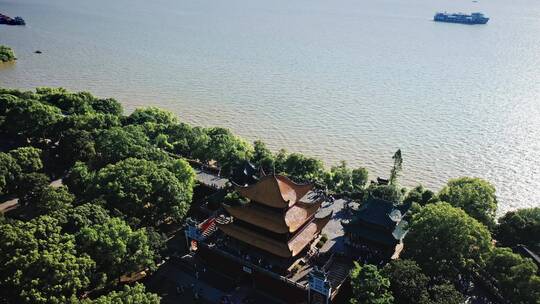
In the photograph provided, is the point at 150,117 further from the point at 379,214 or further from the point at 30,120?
the point at 379,214

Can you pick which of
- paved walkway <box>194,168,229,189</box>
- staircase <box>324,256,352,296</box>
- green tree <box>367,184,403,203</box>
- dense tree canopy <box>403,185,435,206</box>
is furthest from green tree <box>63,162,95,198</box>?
dense tree canopy <box>403,185,435,206</box>

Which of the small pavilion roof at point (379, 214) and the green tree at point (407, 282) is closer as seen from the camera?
the green tree at point (407, 282)

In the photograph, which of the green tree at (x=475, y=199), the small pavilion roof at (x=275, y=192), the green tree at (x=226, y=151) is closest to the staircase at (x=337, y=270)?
the small pavilion roof at (x=275, y=192)

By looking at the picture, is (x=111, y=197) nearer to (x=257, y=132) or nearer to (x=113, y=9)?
(x=257, y=132)

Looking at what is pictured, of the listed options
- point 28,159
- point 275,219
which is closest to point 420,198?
point 275,219

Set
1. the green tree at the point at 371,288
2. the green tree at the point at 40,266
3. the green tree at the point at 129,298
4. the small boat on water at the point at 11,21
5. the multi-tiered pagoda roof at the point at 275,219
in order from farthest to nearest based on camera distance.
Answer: the small boat on water at the point at 11,21
the multi-tiered pagoda roof at the point at 275,219
the green tree at the point at 371,288
the green tree at the point at 40,266
the green tree at the point at 129,298

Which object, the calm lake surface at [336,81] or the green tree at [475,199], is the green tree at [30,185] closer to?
the calm lake surface at [336,81]

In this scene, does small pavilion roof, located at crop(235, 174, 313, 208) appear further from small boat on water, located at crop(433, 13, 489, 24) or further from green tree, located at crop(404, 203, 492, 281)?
small boat on water, located at crop(433, 13, 489, 24)

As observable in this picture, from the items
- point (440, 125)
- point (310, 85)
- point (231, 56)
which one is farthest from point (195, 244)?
point (231, 56)
